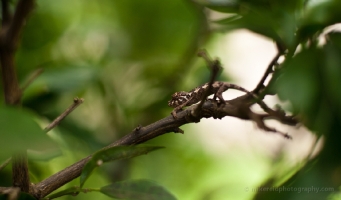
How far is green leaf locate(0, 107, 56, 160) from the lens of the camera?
28 cm

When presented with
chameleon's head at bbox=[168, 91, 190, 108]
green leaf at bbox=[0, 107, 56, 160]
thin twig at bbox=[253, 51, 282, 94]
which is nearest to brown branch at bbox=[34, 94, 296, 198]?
thin twig at bbox=[253, 51, 282, 94]

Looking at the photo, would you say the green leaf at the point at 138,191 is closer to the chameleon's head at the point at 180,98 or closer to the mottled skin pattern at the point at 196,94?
the mottled skin pattern at the point at 196,94

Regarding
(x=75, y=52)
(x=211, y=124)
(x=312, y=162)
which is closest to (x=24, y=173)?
(x=312, y=162)

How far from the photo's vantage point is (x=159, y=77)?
113cm

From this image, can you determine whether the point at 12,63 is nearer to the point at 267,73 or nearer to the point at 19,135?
the point at 19,135

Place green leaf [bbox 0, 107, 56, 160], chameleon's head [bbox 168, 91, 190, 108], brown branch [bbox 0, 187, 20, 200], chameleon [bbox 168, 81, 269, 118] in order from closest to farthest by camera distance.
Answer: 1. green leaf [bbox 0, 107, 56, 160]
2. brown branch [bbox 0, 187, 20, 200]
3. chameleon [bbox 168, 81, 269, 118]
4. chameleon's head [bbox 168, 91, 190, 108]

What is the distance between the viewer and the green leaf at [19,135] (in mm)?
278

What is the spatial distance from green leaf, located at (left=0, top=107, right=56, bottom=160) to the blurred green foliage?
0.24 m

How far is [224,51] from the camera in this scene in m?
1.39

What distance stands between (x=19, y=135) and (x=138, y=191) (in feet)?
0.67

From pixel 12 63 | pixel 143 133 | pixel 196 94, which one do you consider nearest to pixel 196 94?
pixel 196 94

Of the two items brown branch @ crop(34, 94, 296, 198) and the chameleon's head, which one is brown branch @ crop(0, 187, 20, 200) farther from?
the chameleon's head

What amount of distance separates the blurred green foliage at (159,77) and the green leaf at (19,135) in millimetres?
239

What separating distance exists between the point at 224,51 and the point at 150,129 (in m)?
0.98
